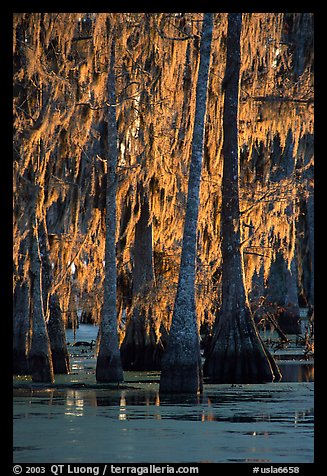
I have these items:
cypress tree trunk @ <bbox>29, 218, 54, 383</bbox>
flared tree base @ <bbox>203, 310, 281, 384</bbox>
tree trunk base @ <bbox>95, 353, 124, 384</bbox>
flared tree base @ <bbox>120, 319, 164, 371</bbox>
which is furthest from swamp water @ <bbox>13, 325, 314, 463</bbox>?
flared tree base @ <bbox>120, 319, 164, 371</bbox>

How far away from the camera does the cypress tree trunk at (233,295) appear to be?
82.8 ft

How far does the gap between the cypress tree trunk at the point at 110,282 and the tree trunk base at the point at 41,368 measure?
97cm

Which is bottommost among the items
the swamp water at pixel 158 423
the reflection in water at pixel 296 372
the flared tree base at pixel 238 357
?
the swamp water at pixel 158 423

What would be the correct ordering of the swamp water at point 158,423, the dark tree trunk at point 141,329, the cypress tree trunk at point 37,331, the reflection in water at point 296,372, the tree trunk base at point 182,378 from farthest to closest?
the dark tree trunk at point 141,329 → the reflection in water at point 296,372 → the cypress tree trunk at point 37,331 → the tree trunk base at point 182,378 → the swamp water at point 158,423

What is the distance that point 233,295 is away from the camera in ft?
87.6

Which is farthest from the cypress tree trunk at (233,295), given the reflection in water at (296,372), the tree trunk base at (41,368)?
the tree trunk base at (41,368)

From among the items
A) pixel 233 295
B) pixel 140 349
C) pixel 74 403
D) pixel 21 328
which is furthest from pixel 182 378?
pixel 140 349

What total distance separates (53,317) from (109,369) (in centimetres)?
382

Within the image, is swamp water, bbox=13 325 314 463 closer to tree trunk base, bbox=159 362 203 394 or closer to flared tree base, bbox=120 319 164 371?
tree trunk base, bbox=159 362 203 394

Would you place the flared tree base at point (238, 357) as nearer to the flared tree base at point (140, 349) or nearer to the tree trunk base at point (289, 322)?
the flared tree base at point (140, 349)
